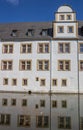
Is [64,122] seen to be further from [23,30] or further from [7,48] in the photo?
[23,30]

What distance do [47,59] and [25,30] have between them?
6.11 meters

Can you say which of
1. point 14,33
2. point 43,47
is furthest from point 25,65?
point 14,33

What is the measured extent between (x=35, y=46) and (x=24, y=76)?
4344mm

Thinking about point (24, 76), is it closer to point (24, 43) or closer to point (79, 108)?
point (24, 43)

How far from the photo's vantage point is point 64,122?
45.6 feet

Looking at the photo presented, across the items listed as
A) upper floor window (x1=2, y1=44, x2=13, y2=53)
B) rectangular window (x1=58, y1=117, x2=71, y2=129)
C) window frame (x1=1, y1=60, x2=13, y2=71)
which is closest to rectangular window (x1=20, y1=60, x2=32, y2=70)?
window frame (x1=1, y1=60, x2=13, y2=71)

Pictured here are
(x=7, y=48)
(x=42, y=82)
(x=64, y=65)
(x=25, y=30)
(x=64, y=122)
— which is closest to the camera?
(x=64, y=122)

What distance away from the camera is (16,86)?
30938 mm

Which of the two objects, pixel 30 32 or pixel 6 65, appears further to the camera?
pixel 30 32

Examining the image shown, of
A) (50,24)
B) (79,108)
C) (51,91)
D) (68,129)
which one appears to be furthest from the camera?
(50,24)

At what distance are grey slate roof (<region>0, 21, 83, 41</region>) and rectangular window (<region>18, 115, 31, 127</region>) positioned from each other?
679 inches

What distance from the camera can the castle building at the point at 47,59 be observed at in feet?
98.2

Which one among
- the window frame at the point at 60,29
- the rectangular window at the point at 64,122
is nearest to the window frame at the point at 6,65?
the window frame at the point at 60,29

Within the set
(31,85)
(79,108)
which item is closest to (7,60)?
(31,85)
